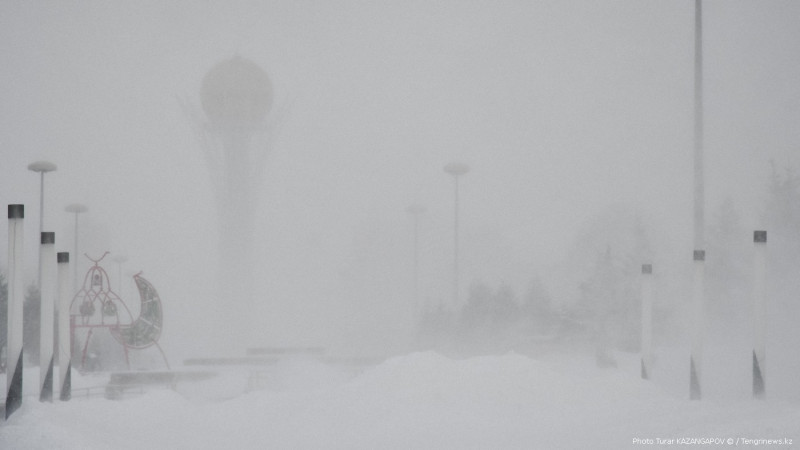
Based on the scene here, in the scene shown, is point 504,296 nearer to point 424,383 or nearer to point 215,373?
point 215,373

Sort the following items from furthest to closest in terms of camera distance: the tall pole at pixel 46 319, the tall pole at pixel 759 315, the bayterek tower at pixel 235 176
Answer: the bayterek tower at pixel 235 176 → the tall pole at pixel 759 315 → the tall pole at pixel 46 319

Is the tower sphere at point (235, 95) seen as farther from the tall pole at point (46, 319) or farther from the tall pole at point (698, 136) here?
the tall pole at point (46, 319)

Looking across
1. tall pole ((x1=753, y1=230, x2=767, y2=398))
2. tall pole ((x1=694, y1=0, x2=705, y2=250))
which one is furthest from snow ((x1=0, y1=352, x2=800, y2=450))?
tall pole ((x1=694, y1=0, x2=705, y2=250))

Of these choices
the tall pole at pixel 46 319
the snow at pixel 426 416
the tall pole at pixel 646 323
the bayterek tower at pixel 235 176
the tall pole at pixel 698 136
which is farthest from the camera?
the bayterek tower at pixel 235 176

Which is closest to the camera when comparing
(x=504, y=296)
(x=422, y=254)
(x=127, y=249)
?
(x=504, y=296)

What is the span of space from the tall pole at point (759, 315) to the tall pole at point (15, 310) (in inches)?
588

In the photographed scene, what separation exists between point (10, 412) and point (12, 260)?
2.82 meters

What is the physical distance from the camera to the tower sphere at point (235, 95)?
5766 centimetres

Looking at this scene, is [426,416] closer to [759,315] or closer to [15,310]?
[15,310]

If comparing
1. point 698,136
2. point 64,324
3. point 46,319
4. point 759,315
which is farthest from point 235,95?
point 759,315

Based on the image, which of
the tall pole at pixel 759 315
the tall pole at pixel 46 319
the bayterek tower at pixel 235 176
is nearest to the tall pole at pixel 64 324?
the tall pole at pixel 46 319

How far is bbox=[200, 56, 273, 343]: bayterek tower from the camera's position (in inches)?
2192

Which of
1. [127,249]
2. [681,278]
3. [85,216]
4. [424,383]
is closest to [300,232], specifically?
[127,249]

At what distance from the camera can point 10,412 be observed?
1493 centimetres
